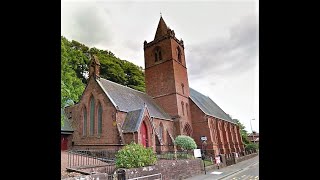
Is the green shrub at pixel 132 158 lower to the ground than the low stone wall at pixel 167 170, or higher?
higher

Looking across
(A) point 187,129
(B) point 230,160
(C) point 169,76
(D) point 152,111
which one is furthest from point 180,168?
(C) point 169,76

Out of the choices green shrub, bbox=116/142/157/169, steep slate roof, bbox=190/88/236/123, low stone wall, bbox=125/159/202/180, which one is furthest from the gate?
green shrub, bbox=116/142/157/169

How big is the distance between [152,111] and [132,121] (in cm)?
440

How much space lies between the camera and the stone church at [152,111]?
16.8m

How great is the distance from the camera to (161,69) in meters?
25.9

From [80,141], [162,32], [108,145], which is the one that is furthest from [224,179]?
[162,32]

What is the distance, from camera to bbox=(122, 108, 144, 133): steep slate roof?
15939 millimetres

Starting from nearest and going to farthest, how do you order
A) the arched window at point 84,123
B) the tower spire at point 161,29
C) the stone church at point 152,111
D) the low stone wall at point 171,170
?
the low stone wall at point 171,170
the stone church at point 152,111
the arched window at point 84,123
the tower spire at point 161,29

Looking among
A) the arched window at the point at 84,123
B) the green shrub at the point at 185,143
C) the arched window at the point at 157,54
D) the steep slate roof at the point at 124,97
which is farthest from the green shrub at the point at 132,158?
the arched window at the point at 157,54

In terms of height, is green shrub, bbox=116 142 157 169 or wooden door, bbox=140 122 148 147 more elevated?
wooden door, bbox=140 122 148 147

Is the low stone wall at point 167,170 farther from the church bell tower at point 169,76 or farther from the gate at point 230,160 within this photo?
the church bell tower at point 169,76

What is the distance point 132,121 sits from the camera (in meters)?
16.6

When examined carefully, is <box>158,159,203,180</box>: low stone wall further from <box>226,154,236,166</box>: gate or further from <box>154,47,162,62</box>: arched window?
<box>154,47,162,62</box>: arched window
